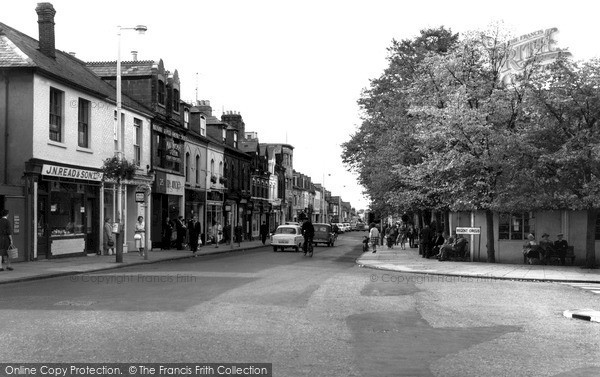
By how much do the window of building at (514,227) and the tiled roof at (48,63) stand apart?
1919cm

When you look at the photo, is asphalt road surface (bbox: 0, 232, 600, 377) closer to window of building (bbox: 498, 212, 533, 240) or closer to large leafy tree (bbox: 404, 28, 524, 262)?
large leafy tree (bbox: 404, 28, 524, 262)

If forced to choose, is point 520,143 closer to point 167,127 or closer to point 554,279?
point 554,279

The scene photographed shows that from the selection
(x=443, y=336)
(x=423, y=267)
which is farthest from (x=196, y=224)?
(x=443, y=336)

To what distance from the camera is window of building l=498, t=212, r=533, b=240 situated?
2839 cm

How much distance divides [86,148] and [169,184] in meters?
10.6

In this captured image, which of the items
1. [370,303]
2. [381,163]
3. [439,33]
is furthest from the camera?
[439,33]

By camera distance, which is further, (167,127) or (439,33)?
(439,33)

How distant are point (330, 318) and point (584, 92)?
57.7ft

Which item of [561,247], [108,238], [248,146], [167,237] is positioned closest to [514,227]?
[561,247]

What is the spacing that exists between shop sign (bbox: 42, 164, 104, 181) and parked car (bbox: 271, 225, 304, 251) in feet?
41.6

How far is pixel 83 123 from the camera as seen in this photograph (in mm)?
28594

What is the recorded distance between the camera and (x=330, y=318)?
11.4 meters

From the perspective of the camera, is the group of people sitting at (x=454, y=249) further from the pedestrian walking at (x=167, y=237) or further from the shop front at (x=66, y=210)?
the shop front at (x=66, y=210)

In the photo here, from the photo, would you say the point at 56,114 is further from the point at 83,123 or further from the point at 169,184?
the point at 169,184
